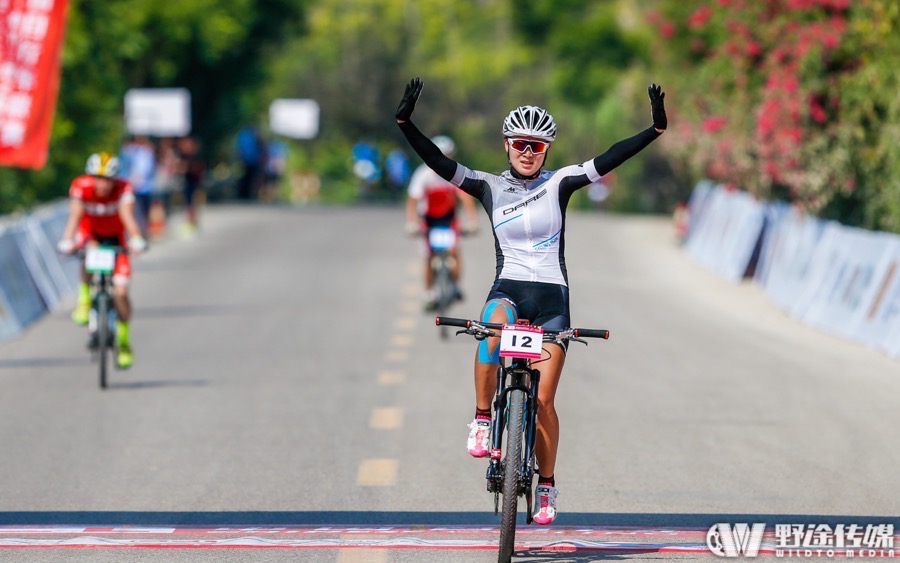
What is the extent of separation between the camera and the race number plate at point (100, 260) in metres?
14.9

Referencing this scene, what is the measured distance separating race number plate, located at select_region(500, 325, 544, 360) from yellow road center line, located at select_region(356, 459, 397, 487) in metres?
2.55

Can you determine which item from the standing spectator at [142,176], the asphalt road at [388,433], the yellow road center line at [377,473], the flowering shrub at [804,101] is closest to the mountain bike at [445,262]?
the asphalt road at [388,433]

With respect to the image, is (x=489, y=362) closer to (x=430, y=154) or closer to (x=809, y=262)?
(x=430, y=154)

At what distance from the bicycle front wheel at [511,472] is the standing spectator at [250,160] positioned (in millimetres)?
47631

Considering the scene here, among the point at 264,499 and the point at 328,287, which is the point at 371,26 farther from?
the point at 264,499

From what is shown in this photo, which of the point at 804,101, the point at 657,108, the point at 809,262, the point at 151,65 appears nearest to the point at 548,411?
the point at 657,108

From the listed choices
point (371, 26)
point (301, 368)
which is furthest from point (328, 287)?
point (371, 26)

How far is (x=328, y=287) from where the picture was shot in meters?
24.7

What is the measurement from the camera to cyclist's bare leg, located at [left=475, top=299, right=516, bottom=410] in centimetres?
812

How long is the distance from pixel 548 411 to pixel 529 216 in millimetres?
903

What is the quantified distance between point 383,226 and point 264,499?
2910 centimetres

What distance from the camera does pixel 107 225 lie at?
1541 cm

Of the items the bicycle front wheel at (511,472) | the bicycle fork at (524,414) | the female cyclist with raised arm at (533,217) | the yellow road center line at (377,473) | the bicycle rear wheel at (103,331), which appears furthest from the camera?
the bicycle rear wheel at (103,331)

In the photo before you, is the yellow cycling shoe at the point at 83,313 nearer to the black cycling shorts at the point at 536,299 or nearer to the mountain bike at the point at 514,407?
the black cycling shorts at the point at 536,299
